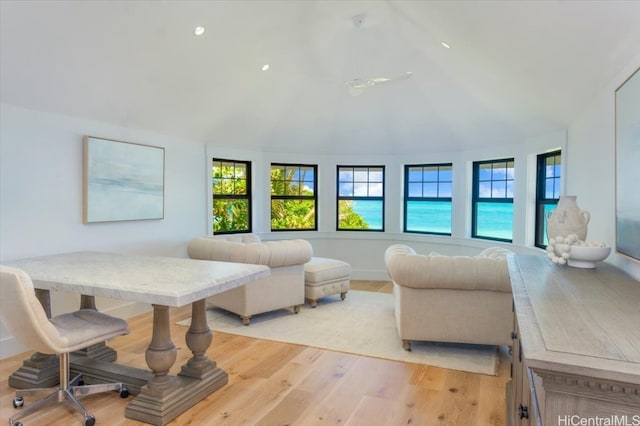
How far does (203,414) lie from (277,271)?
76.9 inches

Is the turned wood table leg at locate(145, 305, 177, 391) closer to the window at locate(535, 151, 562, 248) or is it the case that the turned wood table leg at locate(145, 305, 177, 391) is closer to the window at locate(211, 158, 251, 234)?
the window at locate(211, 158, 251, 234)

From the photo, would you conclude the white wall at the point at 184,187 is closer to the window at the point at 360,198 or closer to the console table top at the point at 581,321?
the window at the point at 360,198

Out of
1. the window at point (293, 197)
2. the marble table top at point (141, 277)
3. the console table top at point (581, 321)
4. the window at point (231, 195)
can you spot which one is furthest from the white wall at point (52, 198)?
the console table top at point (581, 321)

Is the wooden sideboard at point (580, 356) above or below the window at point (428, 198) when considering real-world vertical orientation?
below

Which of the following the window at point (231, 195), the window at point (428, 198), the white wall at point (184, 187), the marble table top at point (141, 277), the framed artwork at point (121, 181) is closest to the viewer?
the marble table top at point (141, 277)

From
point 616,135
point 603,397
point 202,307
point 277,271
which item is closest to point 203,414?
point 202,307

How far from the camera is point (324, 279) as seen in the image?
4867 mm

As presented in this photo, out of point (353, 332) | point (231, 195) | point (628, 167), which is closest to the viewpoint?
point (628, 167)

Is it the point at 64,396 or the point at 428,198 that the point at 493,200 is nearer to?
the point at 428,198

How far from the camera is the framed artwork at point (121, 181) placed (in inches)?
155

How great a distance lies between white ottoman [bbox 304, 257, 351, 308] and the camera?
4781mm

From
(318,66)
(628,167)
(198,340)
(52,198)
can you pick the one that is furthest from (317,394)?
(318,66)

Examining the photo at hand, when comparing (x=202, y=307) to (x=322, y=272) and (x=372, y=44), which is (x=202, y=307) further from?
(x=372, y=44)

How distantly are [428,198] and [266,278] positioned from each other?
3.57 m
